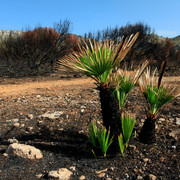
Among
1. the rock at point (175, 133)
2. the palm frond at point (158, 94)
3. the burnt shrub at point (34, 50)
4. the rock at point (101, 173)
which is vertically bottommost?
the rock at point (101, 173)

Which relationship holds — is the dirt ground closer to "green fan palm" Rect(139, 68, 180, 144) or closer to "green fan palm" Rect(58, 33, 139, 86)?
"green fan palm" Rect(139, 68, 180, 144)

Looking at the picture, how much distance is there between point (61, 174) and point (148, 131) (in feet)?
3.58

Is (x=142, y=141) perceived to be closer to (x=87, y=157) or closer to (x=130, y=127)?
(x=130, y=127)

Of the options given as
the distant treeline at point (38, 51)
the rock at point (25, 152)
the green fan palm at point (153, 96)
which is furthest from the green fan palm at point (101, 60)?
the distant treeline at point (38, 51)

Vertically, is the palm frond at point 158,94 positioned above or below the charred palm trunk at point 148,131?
above

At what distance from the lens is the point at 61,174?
185 centimetres

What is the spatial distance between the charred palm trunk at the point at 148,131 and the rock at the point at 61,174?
0.97 metres

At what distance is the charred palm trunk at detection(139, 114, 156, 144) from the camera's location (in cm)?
219

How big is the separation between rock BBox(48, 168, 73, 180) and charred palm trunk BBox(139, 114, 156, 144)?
0.97 meters

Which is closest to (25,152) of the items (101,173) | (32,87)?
(101,173)

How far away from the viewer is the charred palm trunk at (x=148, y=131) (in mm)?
2189

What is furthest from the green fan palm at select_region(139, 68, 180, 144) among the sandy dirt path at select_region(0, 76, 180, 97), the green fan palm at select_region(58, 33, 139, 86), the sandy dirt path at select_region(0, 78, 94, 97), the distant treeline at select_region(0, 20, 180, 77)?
the distant treeline at select_region(0, 20, 180, 77)

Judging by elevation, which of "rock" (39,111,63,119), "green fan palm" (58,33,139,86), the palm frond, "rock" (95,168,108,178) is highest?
"green fan palm" (58,33,139,86)

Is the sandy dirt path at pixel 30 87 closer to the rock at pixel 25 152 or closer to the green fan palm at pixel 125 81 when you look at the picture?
the rock at pixel 25 152
